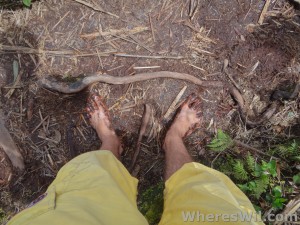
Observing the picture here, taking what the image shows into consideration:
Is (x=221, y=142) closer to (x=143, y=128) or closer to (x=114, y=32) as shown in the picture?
(x=143, y=128)

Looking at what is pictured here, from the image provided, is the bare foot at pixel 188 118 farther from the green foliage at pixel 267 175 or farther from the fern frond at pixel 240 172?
the fern frond at pixel 240 172

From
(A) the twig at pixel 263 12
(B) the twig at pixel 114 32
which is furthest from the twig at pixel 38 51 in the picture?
(A) the twig at pixel 263 12

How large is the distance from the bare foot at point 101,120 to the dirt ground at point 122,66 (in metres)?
0.07

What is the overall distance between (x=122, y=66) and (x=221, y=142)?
44.0 inches

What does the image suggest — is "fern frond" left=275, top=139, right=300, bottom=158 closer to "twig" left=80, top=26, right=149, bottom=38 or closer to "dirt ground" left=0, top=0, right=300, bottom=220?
"dirt ground" left=0, top=0, right=300, bottom=220

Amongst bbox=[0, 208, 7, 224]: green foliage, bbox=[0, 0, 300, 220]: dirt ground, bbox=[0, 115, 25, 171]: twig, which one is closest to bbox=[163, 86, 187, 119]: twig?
bbox=[0, 0, 300, 220]: dirt ground

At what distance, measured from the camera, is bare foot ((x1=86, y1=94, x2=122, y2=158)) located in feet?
9.45

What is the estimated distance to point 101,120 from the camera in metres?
2.92

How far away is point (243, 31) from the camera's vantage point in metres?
2.91

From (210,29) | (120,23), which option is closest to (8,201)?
(120,23)

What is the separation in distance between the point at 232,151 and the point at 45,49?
193 centimetres

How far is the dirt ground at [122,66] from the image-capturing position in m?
2.91

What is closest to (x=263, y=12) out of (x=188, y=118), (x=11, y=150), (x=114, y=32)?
(x=188, y=118)

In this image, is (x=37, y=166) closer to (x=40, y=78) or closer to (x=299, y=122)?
(x=40, y=78)
